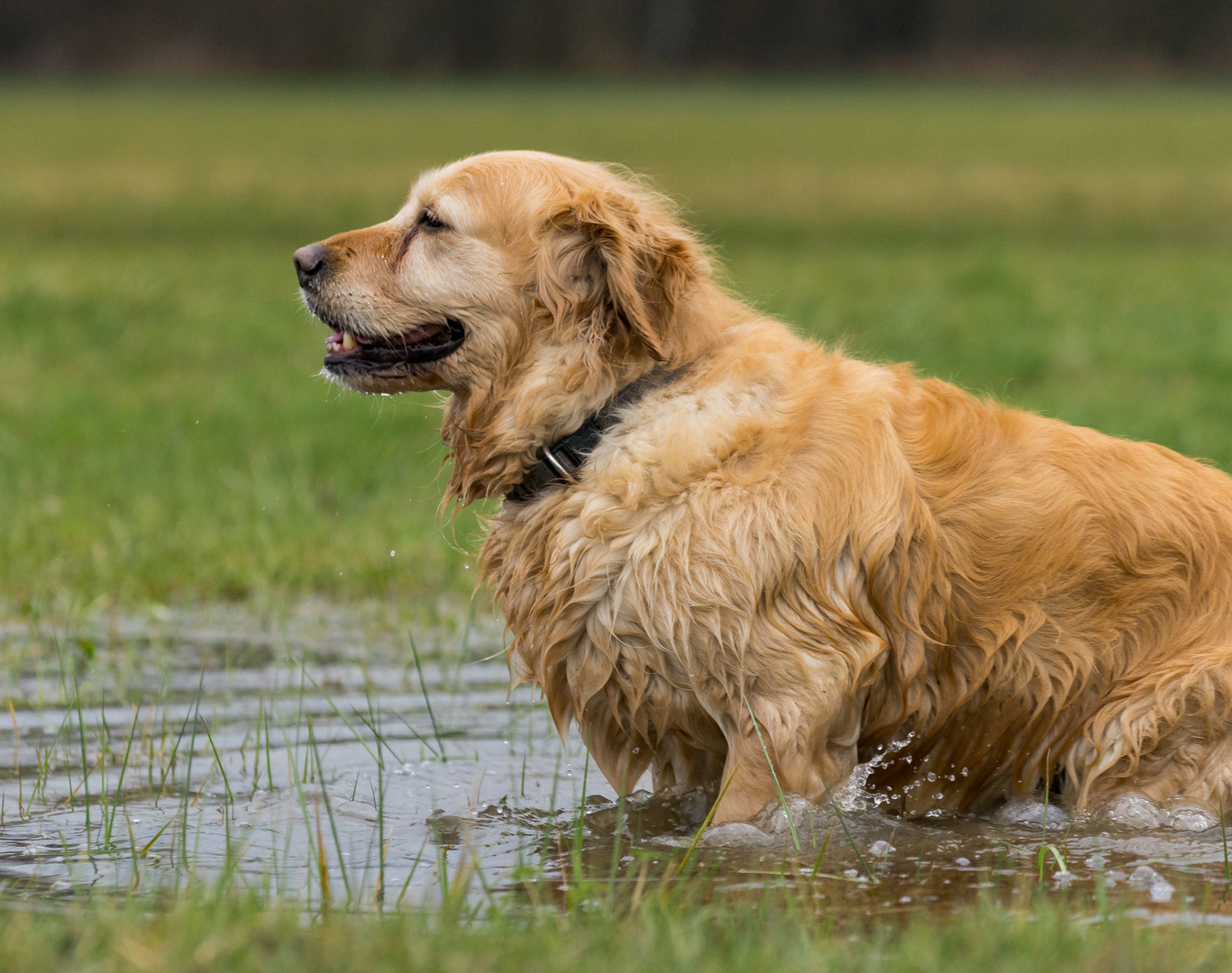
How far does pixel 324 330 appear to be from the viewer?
1326 cm

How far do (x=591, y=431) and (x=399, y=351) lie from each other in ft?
1.98

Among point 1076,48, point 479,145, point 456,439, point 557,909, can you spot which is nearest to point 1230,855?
point 557,909

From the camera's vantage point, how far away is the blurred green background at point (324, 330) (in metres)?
7.21

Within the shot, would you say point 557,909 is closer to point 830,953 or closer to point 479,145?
point 830,953

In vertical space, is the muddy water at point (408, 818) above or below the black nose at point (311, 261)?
below

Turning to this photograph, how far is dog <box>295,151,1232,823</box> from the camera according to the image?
3.80 meters

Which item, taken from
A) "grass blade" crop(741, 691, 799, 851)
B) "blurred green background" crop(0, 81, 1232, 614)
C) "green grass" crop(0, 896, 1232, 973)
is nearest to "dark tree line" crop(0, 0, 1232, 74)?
"blurred green background" crop(0, 81, 1232, 614)

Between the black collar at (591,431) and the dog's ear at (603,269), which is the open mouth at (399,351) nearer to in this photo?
the dog's ear at (603,269)

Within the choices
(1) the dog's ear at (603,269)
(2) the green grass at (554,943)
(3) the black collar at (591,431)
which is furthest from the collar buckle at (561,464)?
(2) the green grass at (554,943)

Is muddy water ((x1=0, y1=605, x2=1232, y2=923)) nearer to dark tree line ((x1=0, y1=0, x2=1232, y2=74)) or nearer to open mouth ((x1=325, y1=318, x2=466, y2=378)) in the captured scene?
open mouth ((x1=325, y1=318, x2=466, y2=378))

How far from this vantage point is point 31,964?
2.66m

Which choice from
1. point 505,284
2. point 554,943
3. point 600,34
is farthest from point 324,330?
point 600,34

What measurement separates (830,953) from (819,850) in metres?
0.88

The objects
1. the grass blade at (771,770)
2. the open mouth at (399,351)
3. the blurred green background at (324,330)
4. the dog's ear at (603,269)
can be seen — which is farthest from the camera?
the blurred green background at (324,330)
